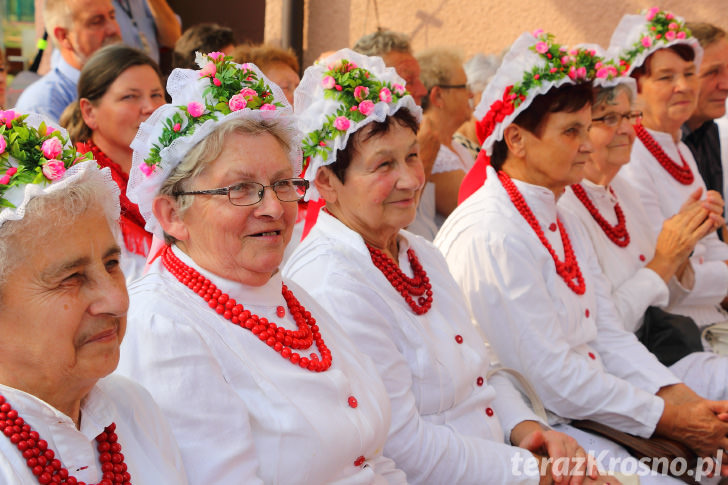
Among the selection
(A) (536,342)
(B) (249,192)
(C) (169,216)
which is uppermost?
(B) (249,192)

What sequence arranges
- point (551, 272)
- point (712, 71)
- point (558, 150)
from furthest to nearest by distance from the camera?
point (712, 71) < point (558, 150) < point (551, 272)

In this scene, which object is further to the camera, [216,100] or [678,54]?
[678,54]

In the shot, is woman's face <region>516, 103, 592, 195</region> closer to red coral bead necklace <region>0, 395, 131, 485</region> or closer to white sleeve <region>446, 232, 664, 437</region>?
white sleeve <region>446, 232, 664, 437</region>

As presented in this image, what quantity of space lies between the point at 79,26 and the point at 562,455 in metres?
3.52

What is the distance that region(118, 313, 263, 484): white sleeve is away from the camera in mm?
1916

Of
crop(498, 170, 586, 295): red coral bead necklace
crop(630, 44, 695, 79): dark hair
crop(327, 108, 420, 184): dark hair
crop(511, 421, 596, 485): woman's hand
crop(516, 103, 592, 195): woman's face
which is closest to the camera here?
crop(511, 421, 596, 485): woman's hand

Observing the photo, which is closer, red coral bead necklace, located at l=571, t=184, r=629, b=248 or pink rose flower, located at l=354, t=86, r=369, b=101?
pink rose flower, located at l=354, t=86, r=369, b=101

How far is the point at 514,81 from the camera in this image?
3580 millimetres

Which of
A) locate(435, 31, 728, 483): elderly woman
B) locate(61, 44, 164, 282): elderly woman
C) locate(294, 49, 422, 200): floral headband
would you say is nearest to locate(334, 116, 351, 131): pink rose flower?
locate(294, 49, 422, 200): floral headband

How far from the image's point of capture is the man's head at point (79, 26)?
15.3 feet

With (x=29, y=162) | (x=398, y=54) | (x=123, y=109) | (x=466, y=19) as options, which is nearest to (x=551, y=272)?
(x=123, y=109)

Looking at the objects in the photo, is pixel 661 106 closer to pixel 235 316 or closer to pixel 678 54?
pixel 678 54

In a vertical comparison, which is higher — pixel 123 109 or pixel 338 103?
pixel 338 103

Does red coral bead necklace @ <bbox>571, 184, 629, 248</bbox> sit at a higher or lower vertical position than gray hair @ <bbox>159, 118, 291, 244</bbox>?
lower
